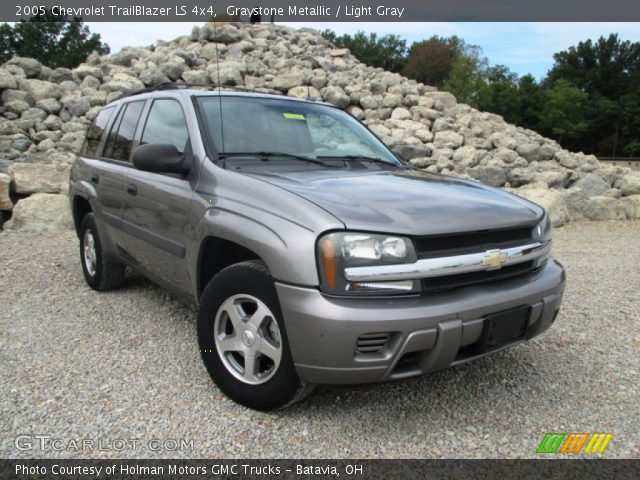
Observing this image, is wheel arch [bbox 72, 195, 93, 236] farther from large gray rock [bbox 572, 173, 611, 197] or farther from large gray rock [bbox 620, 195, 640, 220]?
large gray rock [bbox 572, 173, 611, 197]

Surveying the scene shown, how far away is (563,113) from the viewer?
4925 centimetres

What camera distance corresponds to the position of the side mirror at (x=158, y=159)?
3.00 m

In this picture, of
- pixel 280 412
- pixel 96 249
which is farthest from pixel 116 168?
pixel 280 412

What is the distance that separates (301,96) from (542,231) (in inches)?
452

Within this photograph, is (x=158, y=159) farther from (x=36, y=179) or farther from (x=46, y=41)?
(x=46, y=41)

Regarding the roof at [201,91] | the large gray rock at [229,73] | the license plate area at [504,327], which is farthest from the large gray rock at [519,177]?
the license plate area at [504,327]

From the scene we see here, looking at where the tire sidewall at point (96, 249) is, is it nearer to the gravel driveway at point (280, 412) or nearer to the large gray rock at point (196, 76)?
the gravel driveway at point (280, 412)

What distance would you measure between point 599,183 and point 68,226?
35.7 ft

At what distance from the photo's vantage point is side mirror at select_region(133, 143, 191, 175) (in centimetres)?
300

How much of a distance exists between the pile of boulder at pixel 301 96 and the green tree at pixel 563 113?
3777 cm

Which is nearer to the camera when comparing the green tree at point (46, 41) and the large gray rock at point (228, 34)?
the large gray rock at point (228, 34)

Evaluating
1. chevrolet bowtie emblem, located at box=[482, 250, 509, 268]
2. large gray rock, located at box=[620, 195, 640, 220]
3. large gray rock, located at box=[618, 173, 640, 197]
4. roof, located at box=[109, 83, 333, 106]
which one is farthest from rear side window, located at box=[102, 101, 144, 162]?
large gray rock, located at box=[618, 173, 640, 197]

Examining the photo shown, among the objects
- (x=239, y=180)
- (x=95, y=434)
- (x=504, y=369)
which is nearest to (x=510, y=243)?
(x=504, y=369)

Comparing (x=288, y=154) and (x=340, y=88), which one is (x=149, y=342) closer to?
(x=288, y=154)
